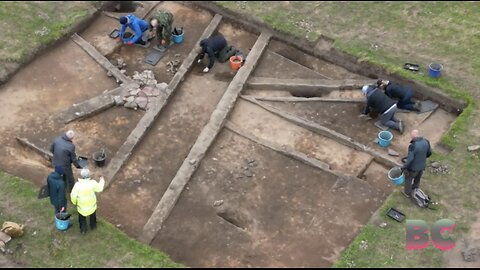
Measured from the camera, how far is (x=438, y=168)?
13594 mm

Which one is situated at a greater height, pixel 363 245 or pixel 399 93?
pixel 399 93

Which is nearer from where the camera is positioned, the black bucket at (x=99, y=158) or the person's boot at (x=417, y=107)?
the black bucket at (x=99, y=158)

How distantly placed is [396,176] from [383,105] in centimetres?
229

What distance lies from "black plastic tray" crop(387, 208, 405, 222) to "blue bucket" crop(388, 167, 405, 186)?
78 cm

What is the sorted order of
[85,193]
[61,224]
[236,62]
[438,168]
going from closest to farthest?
[85,193], [61,224], [438,168], [236,62]

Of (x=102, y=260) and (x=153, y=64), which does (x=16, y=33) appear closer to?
(x=153, y=64)

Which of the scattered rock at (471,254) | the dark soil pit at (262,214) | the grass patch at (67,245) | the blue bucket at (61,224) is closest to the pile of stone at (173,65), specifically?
the dark soil pit at (262,214)

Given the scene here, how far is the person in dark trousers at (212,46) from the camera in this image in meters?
16.6

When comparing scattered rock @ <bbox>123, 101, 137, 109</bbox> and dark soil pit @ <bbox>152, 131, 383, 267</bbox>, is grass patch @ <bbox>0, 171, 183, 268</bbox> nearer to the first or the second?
dark soil pit @ <bbox>152, 131, 383, 267</bbox>

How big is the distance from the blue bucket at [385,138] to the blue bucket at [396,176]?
3.93 ft

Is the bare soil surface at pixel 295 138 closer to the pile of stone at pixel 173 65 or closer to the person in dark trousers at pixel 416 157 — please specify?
the person in dark trousers at pixel 416 157

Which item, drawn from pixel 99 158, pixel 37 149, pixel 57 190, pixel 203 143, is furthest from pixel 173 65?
pixel 57 190

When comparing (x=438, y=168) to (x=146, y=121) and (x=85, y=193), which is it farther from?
(x=85, y=193)

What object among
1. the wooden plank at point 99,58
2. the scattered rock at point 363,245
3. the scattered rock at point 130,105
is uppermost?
the scattered rock at point 363,245
